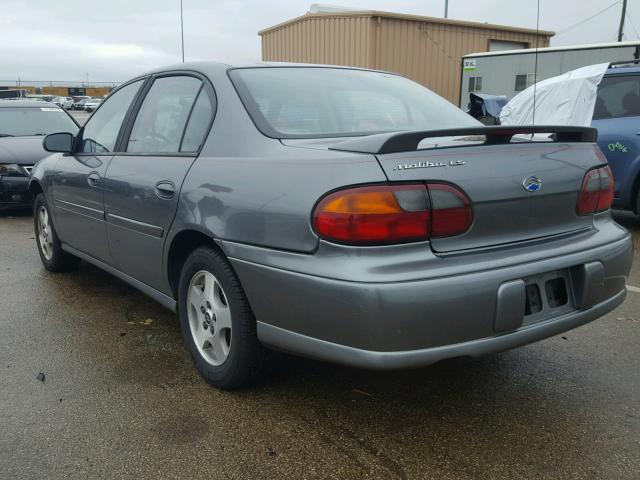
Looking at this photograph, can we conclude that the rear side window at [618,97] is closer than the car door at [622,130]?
No

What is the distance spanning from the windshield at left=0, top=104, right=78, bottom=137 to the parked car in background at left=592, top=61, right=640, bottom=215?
6886 mm

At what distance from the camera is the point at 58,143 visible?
405 cm

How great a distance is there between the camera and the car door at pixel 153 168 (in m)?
2.86

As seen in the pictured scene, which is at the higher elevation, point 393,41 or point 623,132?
point 393,41

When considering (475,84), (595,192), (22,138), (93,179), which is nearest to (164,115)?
(93,179)

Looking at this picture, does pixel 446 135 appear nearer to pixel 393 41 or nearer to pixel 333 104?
pixel 333 104

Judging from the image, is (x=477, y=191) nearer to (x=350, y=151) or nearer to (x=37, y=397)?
(x=350, y=151)

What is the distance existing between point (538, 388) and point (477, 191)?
1148 millimetres

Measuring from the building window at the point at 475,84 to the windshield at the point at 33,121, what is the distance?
27.3 feet

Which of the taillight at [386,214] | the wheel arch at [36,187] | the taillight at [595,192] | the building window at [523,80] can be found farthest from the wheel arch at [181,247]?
the building window at [523,80]

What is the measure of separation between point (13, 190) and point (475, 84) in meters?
9.54

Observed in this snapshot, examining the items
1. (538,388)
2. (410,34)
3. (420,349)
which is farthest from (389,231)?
(410,34)

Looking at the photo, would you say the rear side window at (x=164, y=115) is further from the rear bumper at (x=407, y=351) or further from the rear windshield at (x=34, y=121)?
the rear windshield at (x=34, y=121)

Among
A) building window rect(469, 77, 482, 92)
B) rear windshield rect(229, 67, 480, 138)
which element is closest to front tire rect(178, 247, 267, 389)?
rear windshield rect(229, 67, 480, 138)
